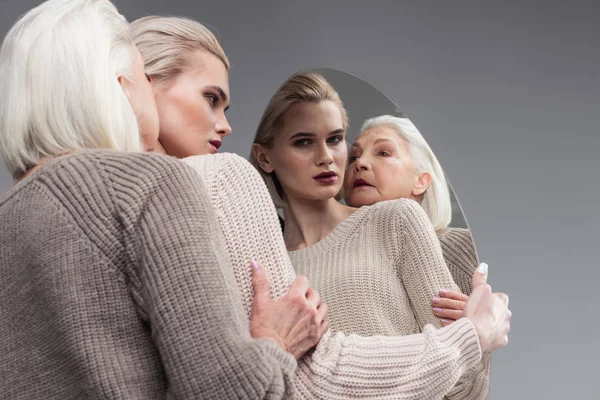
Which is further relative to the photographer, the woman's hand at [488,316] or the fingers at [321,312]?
the woman's hand at [488,316]

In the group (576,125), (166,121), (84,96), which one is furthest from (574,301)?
(84,96)

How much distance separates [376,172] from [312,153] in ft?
0.37

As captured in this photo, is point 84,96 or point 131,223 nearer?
point 131,223

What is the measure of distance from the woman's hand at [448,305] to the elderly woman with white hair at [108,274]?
15.3 inches

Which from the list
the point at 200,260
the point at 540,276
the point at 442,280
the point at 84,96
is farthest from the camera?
the point at 540,276

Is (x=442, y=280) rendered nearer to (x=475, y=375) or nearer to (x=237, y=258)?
(x=475, y=375)

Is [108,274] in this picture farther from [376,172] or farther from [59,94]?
[376,172]

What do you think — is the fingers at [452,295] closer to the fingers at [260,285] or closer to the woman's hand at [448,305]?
the woman's hand at [448,305]

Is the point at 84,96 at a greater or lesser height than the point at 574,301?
greater

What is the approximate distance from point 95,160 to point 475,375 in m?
0.72

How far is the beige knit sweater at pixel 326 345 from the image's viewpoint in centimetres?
101

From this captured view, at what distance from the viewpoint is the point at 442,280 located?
4.31 feet

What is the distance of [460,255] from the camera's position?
55.0 inches

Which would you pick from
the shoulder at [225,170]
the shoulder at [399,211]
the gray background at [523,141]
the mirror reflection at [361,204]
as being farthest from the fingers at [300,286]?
the gray background at [523,141]
